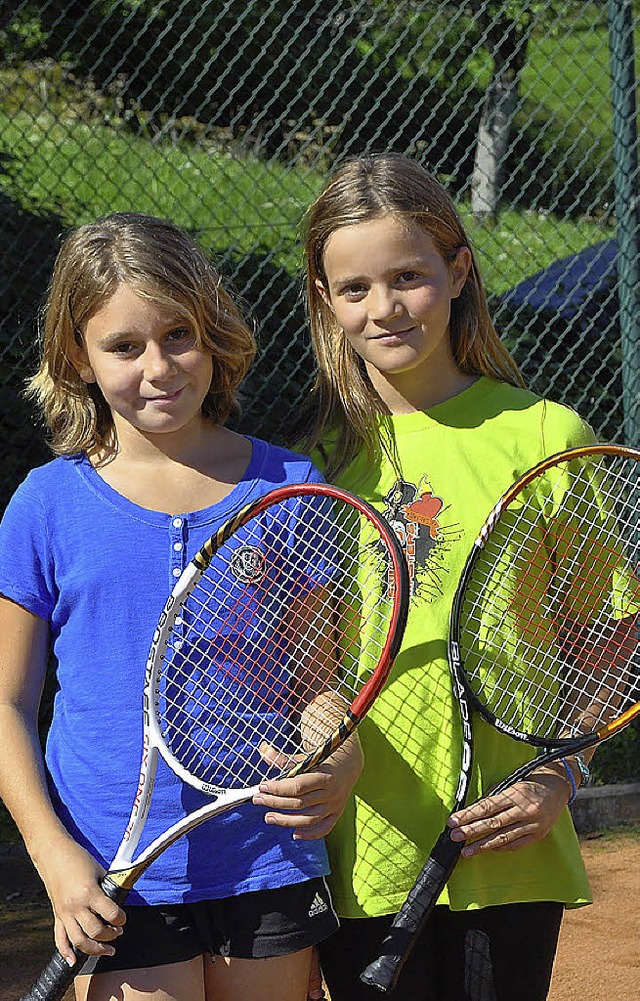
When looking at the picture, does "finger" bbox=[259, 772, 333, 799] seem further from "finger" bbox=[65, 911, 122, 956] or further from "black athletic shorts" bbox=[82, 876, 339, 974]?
"finger" bbox=[65, 911, 122, 956]

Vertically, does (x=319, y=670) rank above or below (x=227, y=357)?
below

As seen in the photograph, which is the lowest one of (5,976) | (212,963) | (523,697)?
(5,976)

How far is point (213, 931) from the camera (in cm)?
195

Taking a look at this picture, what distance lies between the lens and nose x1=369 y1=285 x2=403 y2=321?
2.11 m

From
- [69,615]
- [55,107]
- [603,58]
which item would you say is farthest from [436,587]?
[603,58]

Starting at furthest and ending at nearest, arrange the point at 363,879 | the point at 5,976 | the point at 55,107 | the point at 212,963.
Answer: the point at 55,107, the point at 5,976, the point at 363,879, the point at 212,963

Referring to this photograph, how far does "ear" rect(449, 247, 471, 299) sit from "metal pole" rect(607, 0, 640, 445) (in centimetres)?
256

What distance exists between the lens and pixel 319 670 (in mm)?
2051

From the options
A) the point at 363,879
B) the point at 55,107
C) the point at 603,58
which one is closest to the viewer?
the point at 363,879

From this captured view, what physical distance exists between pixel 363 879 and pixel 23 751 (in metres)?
0.58

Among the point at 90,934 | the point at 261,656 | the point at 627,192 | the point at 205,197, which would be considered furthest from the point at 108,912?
the point at 205,197

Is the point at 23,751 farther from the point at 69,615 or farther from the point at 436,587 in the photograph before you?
the point at 436,587

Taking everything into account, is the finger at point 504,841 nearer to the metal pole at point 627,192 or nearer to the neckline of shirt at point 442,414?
the neckline of shirt at point 442,414

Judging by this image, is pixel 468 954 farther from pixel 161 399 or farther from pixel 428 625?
pixel 161 399
